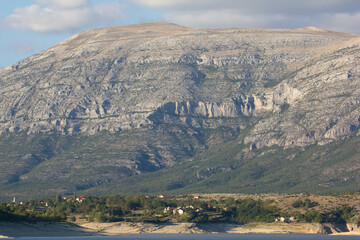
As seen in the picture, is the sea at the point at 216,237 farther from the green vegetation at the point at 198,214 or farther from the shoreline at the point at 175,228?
the green vegetation at the point at 198,214

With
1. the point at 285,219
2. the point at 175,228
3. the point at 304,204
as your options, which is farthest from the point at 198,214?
the point at 304,204

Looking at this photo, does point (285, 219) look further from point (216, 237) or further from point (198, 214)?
point (216, 237)

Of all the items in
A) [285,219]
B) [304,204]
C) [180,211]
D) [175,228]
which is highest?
[304,204]

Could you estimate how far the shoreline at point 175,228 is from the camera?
160m

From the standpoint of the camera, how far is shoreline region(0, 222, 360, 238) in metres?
160

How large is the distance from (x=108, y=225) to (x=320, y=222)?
2082 inches

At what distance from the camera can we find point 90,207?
198 meters

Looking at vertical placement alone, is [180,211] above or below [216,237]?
above

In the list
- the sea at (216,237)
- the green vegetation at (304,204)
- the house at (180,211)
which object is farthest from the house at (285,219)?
the house at (180,211)

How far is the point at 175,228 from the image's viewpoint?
178 meters

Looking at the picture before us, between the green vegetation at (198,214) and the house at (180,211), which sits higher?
the house at (180,211)

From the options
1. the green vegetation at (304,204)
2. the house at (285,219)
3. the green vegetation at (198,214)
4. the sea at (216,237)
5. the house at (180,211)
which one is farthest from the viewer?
the green vegetation at (304,204)

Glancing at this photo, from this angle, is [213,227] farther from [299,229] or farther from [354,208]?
[354,208]

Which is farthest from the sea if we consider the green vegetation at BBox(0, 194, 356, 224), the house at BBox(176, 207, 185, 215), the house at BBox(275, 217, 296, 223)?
the house at BBox(176, 207, 185, 215)
